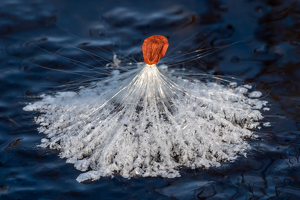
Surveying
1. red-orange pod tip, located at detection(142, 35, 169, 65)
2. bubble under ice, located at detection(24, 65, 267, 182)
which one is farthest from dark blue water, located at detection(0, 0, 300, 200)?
red-orange pod tip, located at detection(142, 35, 169, 65)

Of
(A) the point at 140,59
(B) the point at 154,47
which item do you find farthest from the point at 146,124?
(A) the point at 140,59

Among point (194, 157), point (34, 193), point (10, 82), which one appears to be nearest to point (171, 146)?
point (194, 157)

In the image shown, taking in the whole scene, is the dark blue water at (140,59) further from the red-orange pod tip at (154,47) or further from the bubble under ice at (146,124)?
the red-orange pod tip at (154,47)

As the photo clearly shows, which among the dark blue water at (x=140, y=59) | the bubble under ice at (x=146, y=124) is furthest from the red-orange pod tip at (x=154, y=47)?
the dark blue water at (x=140, y=59)

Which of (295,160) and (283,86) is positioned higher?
(283,86)

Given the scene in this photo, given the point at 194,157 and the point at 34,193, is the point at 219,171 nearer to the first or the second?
the point at 194,157

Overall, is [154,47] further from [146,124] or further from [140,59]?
[140,59]
